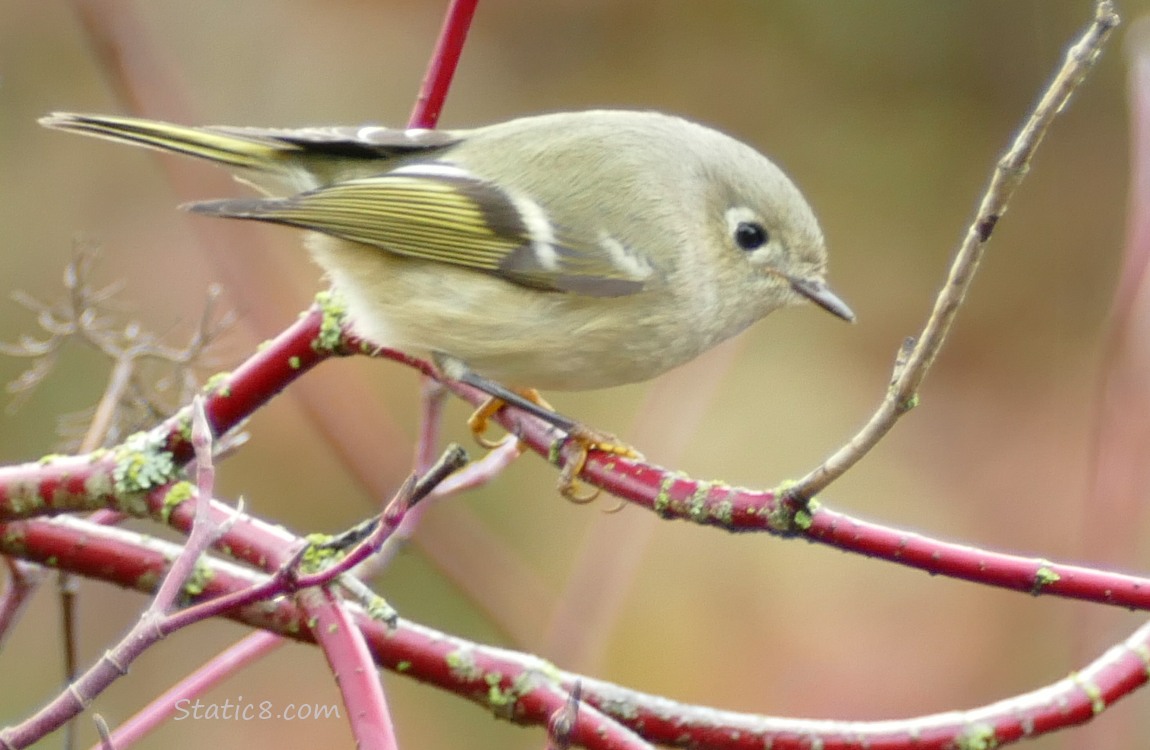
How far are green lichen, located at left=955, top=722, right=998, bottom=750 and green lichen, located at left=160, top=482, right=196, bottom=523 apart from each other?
692 mm

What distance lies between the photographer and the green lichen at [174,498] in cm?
113

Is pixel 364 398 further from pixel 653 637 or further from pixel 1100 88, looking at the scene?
pixel 1100 88

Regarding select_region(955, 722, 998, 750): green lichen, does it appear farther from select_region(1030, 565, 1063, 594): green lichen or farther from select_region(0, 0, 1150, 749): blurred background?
select_region(0, 0, 1150, 749): blurred background

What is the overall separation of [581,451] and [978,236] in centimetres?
57

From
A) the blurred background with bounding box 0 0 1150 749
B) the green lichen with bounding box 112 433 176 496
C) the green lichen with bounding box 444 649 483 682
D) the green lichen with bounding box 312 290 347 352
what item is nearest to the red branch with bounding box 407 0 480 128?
the green lichen with bounding box 312 290 347 352

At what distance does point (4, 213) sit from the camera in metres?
2.93

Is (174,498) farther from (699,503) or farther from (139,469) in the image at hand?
(699,503)

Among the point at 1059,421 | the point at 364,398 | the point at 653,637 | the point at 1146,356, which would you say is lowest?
the point at 653,637

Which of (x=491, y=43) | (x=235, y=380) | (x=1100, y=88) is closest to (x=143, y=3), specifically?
(x=491, y=43)

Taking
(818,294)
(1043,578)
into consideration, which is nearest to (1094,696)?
(1043,578)

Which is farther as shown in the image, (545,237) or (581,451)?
(545,237)

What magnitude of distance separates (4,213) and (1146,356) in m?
2.54

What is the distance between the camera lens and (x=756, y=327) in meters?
3.22

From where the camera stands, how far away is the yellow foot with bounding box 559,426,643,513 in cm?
118
